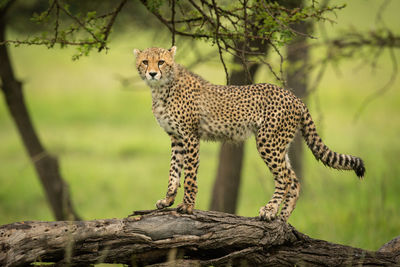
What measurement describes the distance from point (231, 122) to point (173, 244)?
4.49 ft

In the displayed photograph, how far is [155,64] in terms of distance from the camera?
5.29 metres

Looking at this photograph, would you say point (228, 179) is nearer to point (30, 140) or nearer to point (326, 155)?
point (30, 140)

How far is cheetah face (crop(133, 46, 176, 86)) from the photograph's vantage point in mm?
5273

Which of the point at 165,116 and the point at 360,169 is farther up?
the point at 165,116

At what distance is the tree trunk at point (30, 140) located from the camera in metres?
8.08

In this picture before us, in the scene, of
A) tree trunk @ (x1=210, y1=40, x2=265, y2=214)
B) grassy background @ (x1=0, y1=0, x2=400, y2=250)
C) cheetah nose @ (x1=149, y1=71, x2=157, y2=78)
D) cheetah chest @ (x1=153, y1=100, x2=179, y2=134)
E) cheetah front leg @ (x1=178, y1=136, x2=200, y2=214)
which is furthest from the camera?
grassy background @ (x1=0, y1=0, x2=400, y2=250)

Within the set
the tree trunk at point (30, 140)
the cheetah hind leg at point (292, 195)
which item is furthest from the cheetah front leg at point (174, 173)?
the tree trunk at point (30, 140)

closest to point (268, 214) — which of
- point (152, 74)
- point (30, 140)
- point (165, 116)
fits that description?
point (165, 116)

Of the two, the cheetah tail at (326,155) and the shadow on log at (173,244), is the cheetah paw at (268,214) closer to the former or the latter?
the shadow on log at (173,244)

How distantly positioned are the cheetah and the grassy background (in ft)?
3.52

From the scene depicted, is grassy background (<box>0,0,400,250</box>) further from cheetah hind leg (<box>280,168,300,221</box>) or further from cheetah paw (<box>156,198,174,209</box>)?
cheetah paw (<box>156,198,174,209</box>)

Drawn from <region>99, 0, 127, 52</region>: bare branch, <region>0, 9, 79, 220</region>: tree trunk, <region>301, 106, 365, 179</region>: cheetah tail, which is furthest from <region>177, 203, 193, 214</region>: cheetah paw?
<region>0, 9, 79, 220</region>: tree trunk

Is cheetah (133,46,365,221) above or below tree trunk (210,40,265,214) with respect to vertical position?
below

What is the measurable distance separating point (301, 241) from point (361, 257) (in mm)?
564
